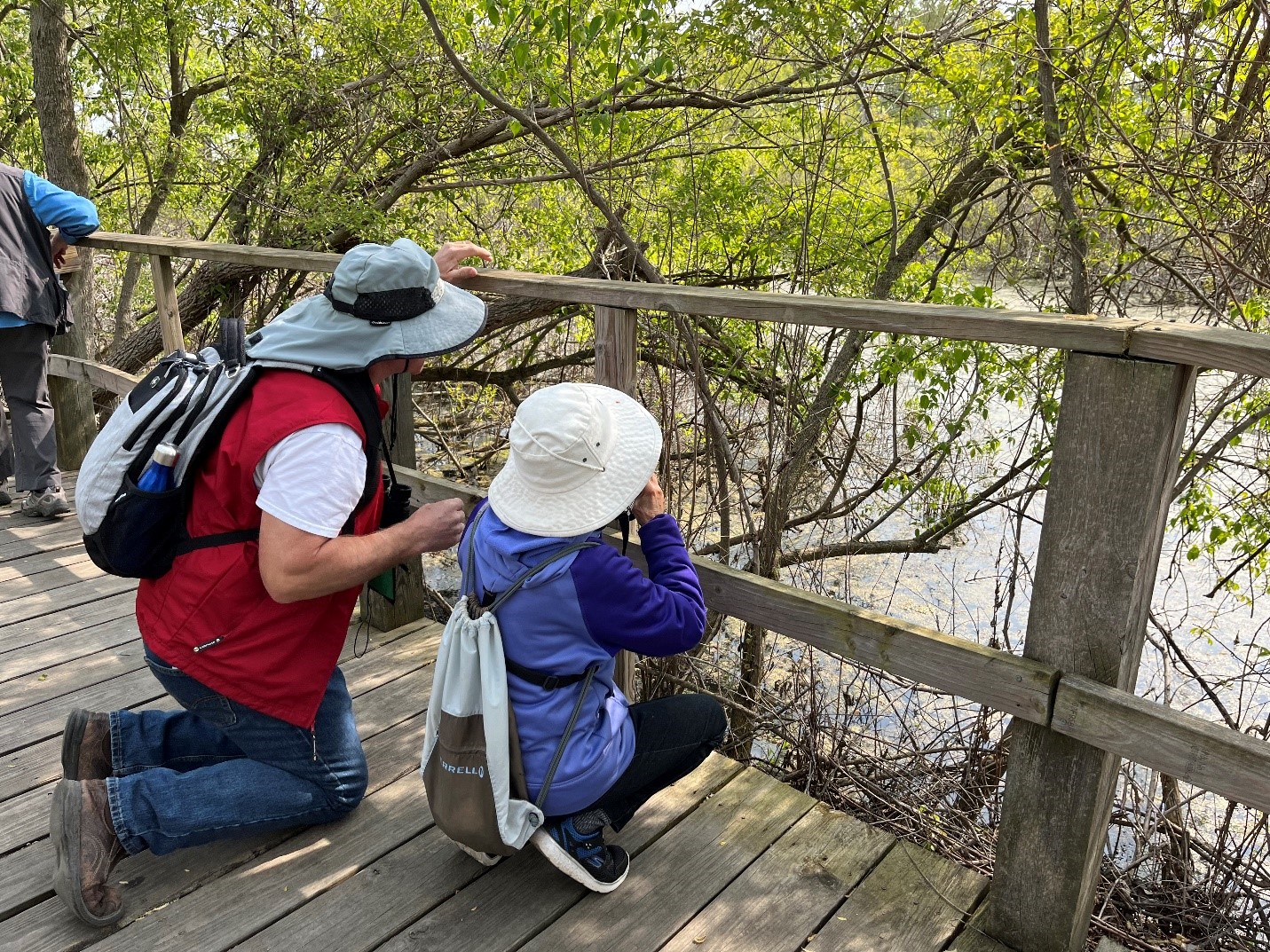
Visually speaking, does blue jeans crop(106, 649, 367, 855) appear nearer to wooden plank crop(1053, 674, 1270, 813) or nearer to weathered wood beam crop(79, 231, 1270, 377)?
weathered wood beam crop(79, 231, 1270, 377)

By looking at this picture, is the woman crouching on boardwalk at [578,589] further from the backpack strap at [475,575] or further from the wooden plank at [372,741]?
the wooden plank at [372,741]

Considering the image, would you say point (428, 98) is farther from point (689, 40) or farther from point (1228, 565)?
point (1228, 565)

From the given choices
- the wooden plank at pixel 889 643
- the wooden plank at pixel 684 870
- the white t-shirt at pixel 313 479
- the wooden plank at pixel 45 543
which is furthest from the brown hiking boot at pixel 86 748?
the wooden plank at pixel 45 543

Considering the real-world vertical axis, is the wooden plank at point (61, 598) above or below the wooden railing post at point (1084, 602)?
below

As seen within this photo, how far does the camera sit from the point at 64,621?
11.5ft

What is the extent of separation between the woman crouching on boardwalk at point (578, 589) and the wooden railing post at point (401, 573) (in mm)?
1037

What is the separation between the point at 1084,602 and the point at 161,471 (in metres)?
1.82

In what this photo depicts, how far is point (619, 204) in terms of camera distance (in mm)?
5770

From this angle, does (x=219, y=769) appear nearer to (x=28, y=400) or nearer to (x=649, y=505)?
(x=649, y=505)

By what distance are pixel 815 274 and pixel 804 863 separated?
381 cm

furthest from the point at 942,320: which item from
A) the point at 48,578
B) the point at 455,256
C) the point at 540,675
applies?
the point at 48,578

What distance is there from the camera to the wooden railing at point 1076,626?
1.68m

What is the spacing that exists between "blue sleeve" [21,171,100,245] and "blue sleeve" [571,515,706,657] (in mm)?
3335

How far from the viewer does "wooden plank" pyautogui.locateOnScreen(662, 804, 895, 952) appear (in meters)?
2.08
